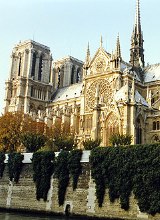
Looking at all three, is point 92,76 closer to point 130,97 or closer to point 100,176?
point 130,97

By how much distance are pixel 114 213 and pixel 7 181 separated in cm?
1379

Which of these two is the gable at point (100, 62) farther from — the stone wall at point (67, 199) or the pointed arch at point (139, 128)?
the stone wall at point (67, 199)

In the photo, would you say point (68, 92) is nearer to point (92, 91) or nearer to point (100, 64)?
point (92, 91)

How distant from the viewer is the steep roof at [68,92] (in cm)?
7981

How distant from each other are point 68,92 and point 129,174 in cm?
5425

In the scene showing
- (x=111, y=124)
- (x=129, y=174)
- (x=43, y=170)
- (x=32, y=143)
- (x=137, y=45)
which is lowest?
(x=129, y=174)

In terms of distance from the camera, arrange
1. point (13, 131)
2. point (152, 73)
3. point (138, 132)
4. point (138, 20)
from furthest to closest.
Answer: point (138, 20) < point (152, 73) < point (13, 131) < point (138, 132)

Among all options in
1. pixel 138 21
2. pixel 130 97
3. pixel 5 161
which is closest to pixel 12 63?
pixel 138 21

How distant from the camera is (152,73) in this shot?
69.8 m

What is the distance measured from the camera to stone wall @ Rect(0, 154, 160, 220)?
96.5ft

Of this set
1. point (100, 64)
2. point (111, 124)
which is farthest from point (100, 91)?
point (111, 124)

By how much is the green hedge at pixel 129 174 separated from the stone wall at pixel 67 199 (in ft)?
1.82

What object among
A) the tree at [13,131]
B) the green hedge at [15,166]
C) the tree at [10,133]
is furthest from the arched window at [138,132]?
the green hedge at [15,166]

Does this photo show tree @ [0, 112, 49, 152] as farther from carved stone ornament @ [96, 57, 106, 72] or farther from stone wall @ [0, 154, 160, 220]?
carved stone ornament @ [96, 57, 106, 72]
